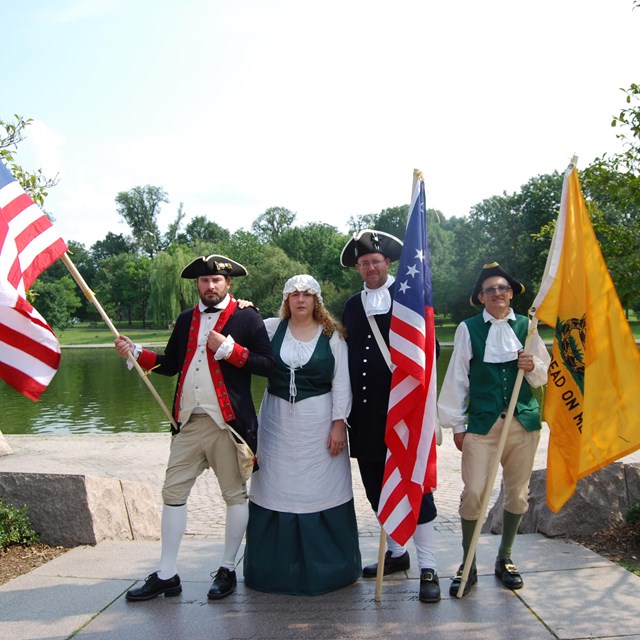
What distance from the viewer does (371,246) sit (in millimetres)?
4664

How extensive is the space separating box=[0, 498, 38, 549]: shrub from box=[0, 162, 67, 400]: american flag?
4.36ft

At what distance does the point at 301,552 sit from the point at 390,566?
2.31 feet

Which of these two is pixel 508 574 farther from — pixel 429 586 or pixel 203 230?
pixel 203 230

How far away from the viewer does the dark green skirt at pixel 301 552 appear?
4.26m

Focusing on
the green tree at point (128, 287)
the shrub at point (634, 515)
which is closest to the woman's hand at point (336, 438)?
the shrub at point (634, 515)

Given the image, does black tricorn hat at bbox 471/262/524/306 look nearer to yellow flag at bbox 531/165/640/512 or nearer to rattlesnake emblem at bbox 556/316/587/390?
yellow flag at bbox 531/165/640/512

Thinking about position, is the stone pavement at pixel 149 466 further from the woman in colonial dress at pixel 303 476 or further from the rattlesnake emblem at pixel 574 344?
the rattlesnake emblem at pixel 574 344

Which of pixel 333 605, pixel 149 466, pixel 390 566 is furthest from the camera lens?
pixel 149 466

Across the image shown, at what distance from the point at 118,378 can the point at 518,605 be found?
2269 cm

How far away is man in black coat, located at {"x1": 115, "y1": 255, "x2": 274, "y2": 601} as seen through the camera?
427 cm

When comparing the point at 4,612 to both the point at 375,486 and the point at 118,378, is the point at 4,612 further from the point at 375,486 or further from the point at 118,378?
the point at 118,378

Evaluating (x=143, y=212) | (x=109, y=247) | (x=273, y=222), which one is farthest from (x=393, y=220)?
(x=109, y=247)

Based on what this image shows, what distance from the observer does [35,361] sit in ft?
13.8

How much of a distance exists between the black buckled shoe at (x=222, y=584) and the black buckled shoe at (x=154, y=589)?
0.77ft
